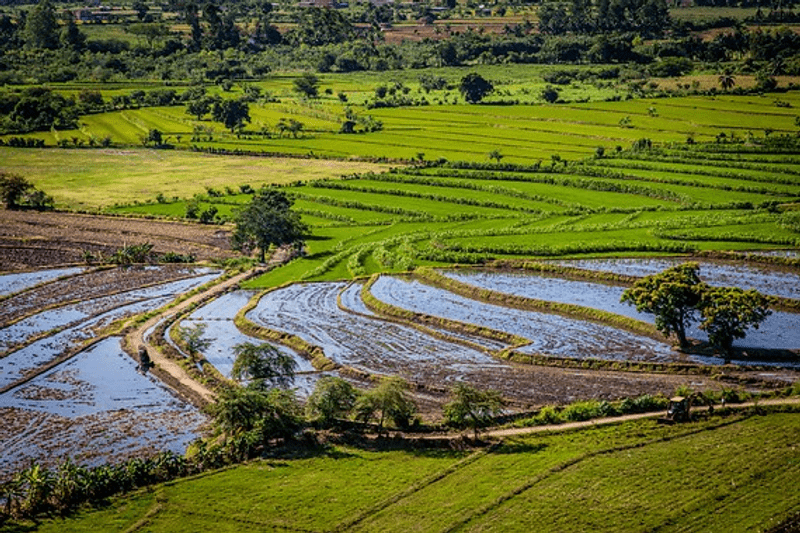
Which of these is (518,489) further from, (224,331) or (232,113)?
(232,113)

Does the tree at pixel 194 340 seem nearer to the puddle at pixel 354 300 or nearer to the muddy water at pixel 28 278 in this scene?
the puddle at pixel 354 300

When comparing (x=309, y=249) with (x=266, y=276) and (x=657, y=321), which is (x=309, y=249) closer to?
(x=266, y=276)

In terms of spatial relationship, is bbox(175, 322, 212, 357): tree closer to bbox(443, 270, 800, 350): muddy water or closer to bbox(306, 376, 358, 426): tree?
bbox(306, 376, 358, 426): tree

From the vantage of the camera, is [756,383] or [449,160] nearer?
[756,383]

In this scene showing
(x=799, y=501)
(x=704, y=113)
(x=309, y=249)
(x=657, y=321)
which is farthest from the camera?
(x=704, y=113)

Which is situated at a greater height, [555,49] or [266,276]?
[555,49]

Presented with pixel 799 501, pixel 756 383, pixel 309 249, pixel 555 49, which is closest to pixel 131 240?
pixel 309 249
